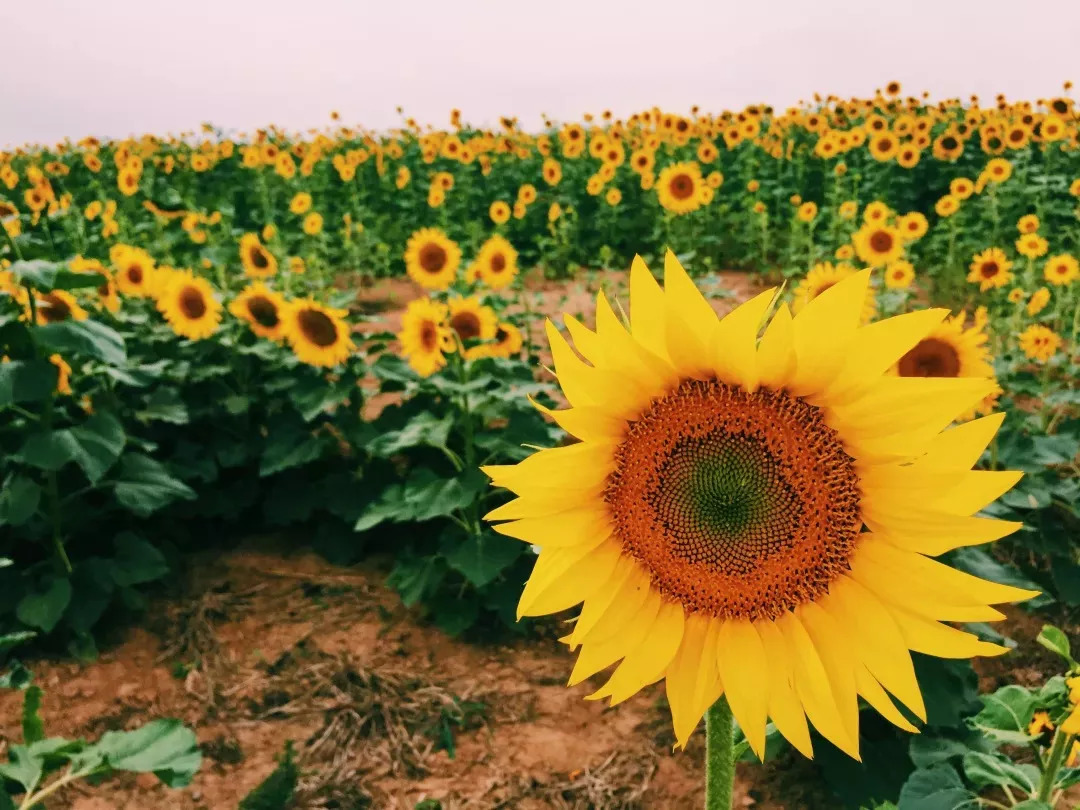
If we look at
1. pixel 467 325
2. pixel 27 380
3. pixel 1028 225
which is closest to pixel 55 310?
pixel 27 380

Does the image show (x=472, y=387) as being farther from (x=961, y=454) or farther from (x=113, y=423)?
(x=961, y=454)

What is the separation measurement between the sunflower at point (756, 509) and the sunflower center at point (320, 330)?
9.88 ft

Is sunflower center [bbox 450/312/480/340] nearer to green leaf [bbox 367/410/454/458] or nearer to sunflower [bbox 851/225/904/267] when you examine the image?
green leaf [bbox 367/410/454/458]

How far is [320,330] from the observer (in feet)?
12.6

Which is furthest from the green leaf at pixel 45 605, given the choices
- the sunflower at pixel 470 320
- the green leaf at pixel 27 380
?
the sunflower at pixel 470 320

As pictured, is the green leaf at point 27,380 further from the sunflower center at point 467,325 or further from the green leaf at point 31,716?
the sunflower center at point 467,325

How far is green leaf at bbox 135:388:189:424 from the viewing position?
11.8ft

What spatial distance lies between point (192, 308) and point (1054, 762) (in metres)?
3.84

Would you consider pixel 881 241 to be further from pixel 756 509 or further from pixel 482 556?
pixel 756 509

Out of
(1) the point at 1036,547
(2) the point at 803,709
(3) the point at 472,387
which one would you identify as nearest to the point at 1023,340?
(1) the point at 1036,547

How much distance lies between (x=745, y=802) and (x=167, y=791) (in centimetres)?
174

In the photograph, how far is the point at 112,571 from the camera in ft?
10.6

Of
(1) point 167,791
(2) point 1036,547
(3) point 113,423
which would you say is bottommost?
(1) point 167,791

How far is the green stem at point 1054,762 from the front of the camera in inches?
58.7
